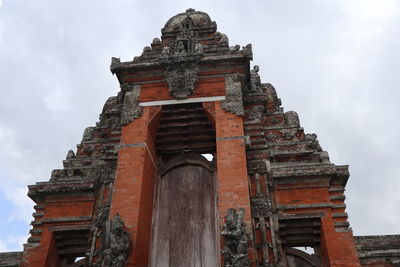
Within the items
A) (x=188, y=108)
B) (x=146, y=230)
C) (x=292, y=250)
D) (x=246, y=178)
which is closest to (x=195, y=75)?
(x=188, y=108)

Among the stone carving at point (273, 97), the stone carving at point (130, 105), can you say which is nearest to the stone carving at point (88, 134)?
the stone carving at point (130, 105)

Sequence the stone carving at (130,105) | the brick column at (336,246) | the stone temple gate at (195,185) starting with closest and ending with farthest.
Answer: the brick column at (336,246) < the stone temple gate at (195,185) < the stone carving at (130,105)

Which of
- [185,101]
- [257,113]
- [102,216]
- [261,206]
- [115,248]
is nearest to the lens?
[115,248]

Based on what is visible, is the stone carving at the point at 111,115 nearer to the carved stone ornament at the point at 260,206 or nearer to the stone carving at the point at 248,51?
the stone carving at the point at 248,51

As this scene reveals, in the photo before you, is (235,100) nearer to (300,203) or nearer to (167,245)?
(300,203)

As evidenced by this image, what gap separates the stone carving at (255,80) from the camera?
14445mm

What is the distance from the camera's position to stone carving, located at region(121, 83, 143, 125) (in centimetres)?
1250

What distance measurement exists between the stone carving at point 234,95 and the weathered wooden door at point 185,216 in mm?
2054

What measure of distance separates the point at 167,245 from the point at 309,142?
18.9 ft

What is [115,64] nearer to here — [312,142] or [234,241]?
[312,142]

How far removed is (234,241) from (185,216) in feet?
8.73

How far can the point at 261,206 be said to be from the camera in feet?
35.0

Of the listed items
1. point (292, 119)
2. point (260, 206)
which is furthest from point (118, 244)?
point (292, 119)

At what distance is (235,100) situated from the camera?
12.4m
